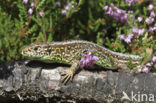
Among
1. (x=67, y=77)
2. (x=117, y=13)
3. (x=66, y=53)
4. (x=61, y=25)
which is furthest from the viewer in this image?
(x=61, y=25)

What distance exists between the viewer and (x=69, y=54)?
511 cm

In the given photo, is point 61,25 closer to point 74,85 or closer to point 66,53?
point 66,53

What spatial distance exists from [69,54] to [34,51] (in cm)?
80

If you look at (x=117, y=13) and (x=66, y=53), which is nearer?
(x=66, y=53)

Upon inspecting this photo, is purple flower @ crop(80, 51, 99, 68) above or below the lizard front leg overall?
above

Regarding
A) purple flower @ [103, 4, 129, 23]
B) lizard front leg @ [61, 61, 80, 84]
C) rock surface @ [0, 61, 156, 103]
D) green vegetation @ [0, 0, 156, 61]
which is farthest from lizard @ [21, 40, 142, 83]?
purple flower @ [103, 4, 129, 23]

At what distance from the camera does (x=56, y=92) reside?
14.3 ft

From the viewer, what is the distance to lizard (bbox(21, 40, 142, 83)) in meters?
4.71

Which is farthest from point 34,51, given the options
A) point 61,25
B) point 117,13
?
point 117,13

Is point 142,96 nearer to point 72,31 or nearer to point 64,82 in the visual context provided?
point 64,82

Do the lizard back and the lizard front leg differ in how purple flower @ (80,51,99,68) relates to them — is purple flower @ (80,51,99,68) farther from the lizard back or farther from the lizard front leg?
the lizard back

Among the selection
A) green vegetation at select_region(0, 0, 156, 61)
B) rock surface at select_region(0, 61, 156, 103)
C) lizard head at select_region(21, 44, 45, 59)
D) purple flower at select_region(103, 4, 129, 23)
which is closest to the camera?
rock surface at select_region(0, 61, 156, 103)

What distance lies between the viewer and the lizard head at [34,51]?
15.4 ft

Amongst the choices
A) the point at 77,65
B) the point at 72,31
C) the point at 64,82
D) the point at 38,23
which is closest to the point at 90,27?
the point at 72,31
